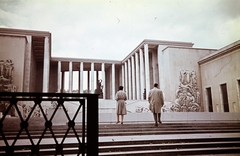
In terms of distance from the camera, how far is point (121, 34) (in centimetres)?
1941

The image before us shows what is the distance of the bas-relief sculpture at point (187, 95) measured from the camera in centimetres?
1638

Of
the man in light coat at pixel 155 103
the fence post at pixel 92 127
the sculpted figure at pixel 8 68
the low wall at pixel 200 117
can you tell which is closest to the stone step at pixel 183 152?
the fence post at pixel 92 127

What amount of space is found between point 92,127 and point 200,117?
35.7ft

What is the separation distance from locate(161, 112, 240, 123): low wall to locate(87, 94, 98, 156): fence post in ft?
30.7

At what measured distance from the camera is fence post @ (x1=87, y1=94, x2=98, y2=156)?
6.23 feet

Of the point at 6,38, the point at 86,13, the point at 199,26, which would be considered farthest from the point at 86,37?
the point at 199,26

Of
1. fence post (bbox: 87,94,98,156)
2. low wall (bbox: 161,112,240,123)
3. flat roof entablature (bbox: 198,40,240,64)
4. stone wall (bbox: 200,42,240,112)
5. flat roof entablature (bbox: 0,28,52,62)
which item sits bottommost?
low wall (bbox: 161,112,240,123)

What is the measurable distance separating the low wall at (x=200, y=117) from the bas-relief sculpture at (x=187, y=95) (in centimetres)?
397

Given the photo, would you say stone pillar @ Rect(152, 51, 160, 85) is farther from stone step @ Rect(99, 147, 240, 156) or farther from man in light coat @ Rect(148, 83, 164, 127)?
stone step @ Rect(99, 147, 240, 156)

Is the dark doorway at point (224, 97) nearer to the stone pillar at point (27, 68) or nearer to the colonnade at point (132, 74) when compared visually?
the colonnade at point (132, 74)

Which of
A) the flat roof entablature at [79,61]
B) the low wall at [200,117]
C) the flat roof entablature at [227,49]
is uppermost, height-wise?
the flat roof entablature at [79,61]

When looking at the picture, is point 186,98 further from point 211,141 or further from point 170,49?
point 211,141

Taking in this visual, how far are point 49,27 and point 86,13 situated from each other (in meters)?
8.10

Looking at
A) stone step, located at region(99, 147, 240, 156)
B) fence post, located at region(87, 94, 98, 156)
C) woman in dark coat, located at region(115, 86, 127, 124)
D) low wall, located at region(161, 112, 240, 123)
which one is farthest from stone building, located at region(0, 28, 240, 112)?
fence post, located at region(87, 94, 98, 156)
